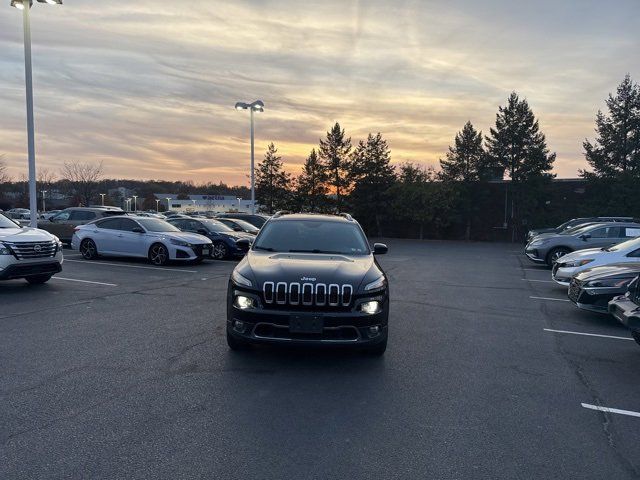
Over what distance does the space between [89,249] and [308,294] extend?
1345cm

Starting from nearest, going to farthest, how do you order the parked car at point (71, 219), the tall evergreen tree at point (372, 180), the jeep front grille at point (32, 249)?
→ the jeep front grille at point (32, 249), the parked car at point (71, 219), the tall evergreen tree at point (372, 180)

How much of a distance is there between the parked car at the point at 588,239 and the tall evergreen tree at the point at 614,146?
92.6ft

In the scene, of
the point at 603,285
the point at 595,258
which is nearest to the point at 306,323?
the point at 603,285

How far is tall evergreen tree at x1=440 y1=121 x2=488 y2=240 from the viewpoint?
152 feet

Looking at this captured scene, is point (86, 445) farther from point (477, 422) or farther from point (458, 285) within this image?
point (458, 285)

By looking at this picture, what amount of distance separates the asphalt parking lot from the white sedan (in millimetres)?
2322

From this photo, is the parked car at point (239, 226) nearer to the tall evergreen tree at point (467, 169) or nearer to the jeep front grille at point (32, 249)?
the jeep front grille at point (32, 249)

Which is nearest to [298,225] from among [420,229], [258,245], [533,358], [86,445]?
[258,245]

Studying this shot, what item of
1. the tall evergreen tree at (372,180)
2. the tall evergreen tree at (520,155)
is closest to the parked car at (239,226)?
the tall evergreen tree at (372,180)

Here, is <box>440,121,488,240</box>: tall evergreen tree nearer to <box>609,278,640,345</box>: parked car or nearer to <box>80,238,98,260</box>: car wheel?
<box>80,238,98,260</box>: car wheel

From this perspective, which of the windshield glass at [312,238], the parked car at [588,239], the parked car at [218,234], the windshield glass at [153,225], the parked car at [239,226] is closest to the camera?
the windshield glass at [312,238]

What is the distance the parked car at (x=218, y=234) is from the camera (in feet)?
59.5

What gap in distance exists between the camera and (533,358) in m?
6.28

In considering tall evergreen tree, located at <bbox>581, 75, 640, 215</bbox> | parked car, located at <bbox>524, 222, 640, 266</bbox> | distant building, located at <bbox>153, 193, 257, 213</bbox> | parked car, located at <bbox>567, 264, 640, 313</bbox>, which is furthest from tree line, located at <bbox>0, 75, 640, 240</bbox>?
distant building, located at <bbox>153, 193, 257, 213</bbox>
